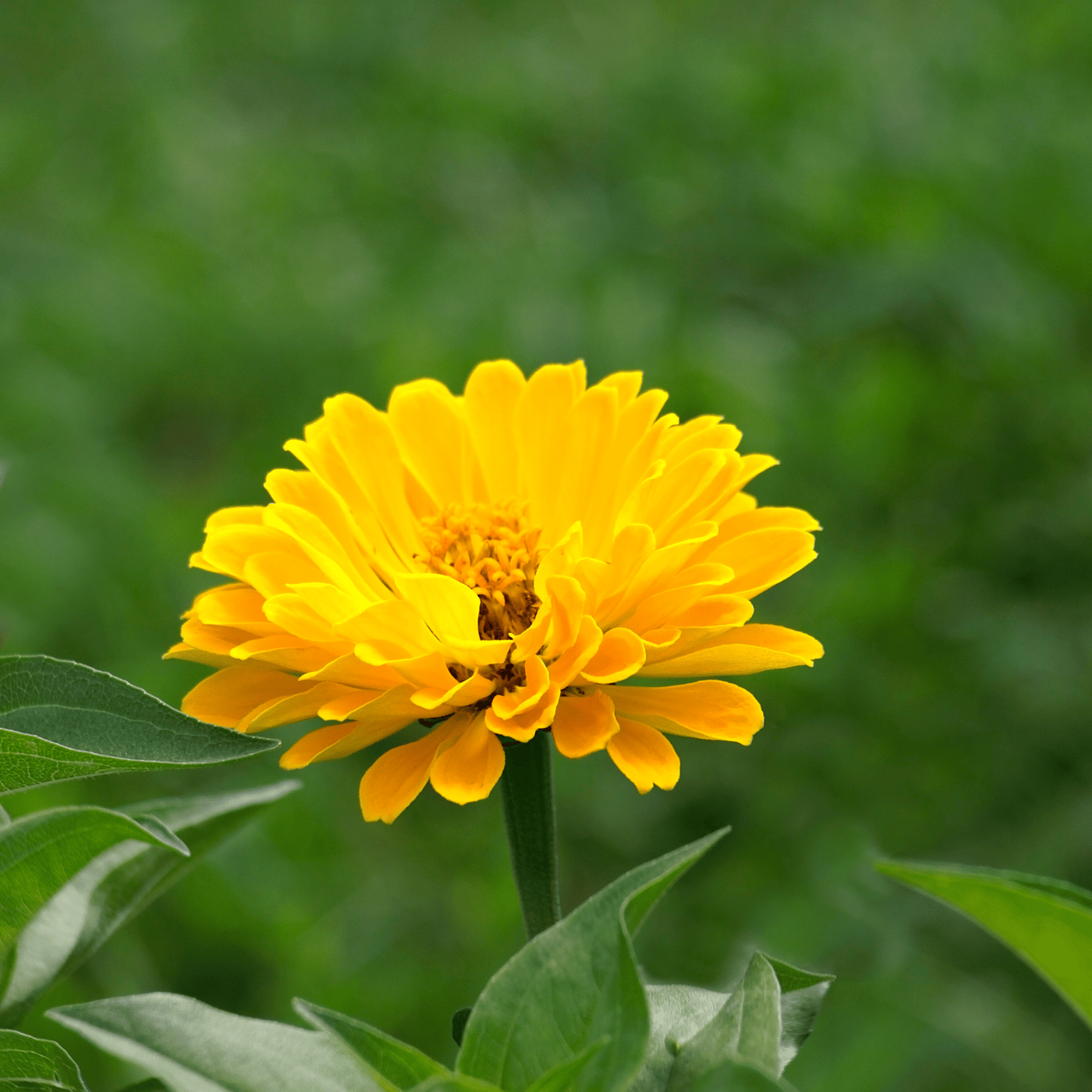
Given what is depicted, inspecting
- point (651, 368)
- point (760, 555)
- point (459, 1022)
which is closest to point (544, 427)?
point (760, 555)

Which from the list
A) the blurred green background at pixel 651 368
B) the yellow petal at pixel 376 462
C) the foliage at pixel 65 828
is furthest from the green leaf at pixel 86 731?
the blurred green background at pixel 651 368

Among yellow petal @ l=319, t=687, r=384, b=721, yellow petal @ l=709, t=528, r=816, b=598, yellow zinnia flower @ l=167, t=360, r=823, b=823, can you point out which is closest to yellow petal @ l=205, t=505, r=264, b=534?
yellow zinnia flower @ l=167, t=360, r=823, b=823

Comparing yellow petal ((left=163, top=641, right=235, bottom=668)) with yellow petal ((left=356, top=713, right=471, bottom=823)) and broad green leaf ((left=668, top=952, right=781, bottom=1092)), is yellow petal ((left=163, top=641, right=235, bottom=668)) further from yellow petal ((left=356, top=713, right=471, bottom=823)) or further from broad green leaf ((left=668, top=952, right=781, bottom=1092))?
broad green leaf ((left=668, top=952, right=781, bottom=1092))

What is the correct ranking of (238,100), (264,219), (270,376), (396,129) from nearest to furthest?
(270,376) → (264,219) → (396,129) → (238,100)

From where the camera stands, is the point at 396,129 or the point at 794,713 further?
the point at 396,129

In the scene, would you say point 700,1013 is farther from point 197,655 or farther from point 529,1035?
point 197,655

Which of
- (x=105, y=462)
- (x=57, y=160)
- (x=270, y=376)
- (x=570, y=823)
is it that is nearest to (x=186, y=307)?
(x=270, y=376)

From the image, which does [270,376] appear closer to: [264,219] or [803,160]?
[264,219]
